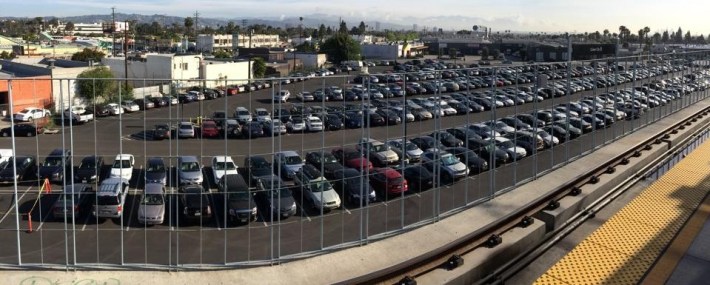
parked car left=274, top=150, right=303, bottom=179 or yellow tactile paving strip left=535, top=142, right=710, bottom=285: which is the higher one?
parked car left=274, top=150, right=303, bottom=179

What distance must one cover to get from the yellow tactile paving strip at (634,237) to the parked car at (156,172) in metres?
7.92

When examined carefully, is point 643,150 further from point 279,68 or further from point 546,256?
point 279,68

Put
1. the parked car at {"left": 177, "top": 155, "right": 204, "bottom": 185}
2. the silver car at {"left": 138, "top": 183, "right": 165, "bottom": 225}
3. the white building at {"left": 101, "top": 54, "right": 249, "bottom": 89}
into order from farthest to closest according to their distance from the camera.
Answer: the white building at {"left": 101, "top": 54, "right": 249, "bottom": 89}, the parked car at {"left": 177, "top": 155, "right": 204, "bottom": 185}, the silver car at {"left": 138, "top": 183, "right": 165, "bottom": 225}

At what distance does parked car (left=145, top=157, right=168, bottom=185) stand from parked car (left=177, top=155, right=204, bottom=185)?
0.41 m

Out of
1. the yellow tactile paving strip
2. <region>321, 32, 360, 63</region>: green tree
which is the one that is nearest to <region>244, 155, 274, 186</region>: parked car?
the yellow tactile paving strip

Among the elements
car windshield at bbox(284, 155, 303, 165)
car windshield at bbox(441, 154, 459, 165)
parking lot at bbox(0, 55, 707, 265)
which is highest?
car windshield at bbox(441, 154, 459, 165)

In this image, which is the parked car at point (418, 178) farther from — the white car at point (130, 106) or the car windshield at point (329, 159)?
the white car at point (130, 106)

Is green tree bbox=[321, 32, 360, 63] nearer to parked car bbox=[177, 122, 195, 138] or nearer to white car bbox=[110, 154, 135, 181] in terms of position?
parked car bbox=[177, 122, 195, 138]

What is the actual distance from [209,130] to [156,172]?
3.97 metres

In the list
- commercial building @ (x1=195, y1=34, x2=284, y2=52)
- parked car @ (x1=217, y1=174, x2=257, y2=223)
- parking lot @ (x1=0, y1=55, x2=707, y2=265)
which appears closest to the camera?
parking lot @ (x1=0, y1=55, x2=707, y2=265)

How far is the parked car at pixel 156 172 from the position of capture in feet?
39.3

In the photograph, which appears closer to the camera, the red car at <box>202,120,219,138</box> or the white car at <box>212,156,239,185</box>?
the white car at <box>212,156,239,185</box>

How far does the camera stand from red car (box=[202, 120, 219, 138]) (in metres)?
16.4

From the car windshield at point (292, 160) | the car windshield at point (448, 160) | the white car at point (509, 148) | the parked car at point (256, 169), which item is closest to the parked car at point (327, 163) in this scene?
the car windshield at point (292, 160)
